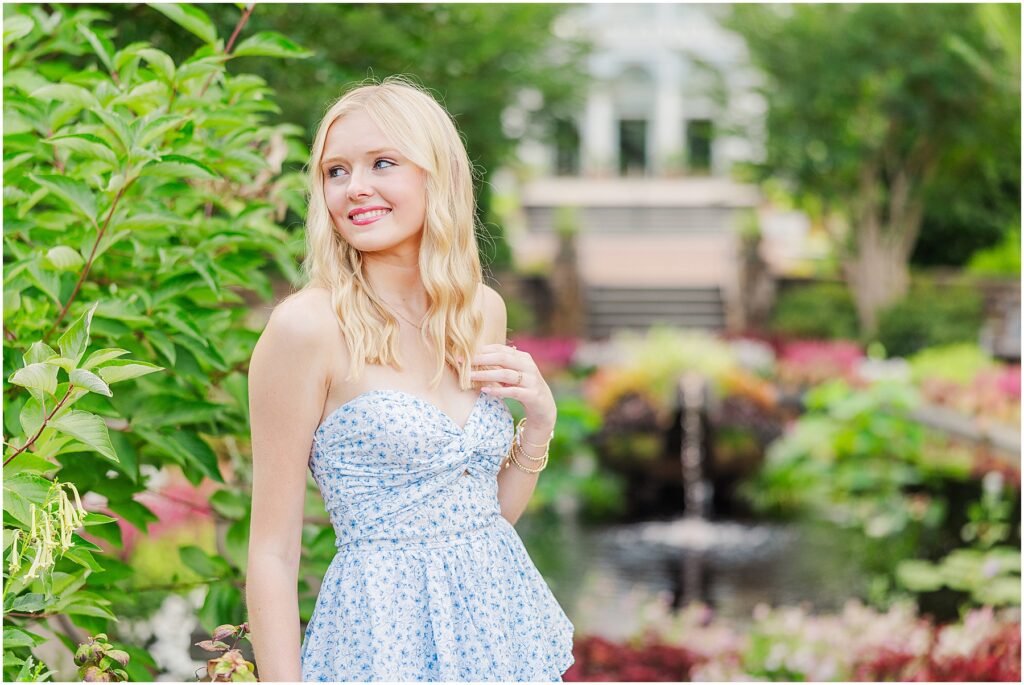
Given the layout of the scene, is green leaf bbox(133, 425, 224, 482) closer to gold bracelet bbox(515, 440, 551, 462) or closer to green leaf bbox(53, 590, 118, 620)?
green leaf bbox(53, 590, 118, 620)

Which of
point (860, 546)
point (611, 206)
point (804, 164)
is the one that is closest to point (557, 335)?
point (804, 164)

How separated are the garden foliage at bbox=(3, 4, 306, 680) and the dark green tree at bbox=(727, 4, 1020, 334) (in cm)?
1340

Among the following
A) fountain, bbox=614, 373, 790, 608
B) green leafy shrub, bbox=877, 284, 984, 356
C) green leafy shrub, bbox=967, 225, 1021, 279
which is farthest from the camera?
green leafy shrub, bbox=967, 225, 1021, 279

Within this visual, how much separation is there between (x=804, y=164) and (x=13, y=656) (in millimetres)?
16237

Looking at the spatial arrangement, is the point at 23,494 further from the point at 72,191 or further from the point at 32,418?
the point at 72,191

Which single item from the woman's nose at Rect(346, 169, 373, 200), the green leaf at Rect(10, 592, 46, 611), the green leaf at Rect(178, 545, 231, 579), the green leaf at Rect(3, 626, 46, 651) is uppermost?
the woman's nose at Rect(346, 169, 373, 200)

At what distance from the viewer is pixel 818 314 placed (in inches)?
703

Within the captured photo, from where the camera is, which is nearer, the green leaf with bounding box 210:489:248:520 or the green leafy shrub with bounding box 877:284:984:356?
the green leaf with bounding box 210:489:248:520

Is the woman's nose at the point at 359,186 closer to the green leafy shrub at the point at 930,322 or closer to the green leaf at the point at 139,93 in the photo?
the green leaf at the point at 139,93

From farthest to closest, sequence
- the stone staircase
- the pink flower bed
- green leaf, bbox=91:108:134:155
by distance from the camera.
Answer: the stone staircase → the pink flower bed → green leaf, bbox=91:108:134:155

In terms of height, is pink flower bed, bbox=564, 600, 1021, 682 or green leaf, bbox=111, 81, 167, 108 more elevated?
green leaf, bbox=111, 81, 167, 108

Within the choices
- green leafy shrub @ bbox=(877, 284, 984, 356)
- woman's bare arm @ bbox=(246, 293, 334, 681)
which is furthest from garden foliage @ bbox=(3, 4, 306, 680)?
green leafy shrub @ bbox=(877, 284, 984, 356)

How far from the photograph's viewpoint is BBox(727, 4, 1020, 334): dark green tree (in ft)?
50.6

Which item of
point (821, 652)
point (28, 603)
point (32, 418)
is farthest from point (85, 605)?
point (821, 652)
